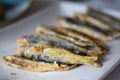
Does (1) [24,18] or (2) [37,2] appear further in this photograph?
(2) [37,2]

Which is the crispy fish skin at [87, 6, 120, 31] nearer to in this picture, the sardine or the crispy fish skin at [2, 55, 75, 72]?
the sardine

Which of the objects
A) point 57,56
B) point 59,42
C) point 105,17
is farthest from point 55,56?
point 105,17

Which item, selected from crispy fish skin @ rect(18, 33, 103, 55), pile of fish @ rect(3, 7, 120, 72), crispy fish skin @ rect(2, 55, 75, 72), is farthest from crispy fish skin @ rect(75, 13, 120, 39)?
crispy fish skin @ rect(2, 55, 75, 72)

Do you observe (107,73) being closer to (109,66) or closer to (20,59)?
(109,66)

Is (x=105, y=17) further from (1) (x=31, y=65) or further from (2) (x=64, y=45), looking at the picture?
(1) (x=31, y=65)

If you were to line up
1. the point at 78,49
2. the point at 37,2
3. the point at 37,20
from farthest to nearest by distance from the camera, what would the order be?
the point at 37,2 → the point at 37,20 → the point at 78,49

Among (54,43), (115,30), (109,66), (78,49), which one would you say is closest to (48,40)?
(54,43)

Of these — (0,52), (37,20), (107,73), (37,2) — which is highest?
(37,2)
